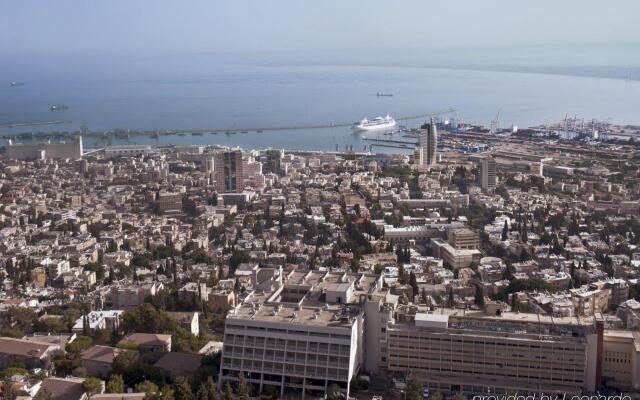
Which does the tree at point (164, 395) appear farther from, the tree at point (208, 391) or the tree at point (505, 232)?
the tree at point (505, 232)

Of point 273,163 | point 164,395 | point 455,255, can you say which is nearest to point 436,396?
point 164,395

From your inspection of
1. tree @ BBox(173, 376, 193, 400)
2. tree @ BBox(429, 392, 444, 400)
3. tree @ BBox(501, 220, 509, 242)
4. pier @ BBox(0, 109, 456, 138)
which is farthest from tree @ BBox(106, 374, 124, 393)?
pier @ BBox(0, 109, 456, 138)

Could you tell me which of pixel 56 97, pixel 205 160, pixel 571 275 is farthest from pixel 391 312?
pixel 56 97

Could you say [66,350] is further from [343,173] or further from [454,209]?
[343,173]

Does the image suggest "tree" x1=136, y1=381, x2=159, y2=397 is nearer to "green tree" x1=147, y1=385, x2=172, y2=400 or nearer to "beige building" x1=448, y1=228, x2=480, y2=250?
"green tree" x1=147, y1=385, x2=172, y2=400

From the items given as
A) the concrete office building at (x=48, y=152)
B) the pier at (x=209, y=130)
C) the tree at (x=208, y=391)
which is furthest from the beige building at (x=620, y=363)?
the pier at (x=209, y=130)
